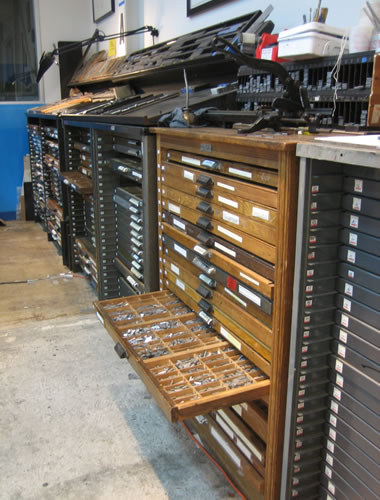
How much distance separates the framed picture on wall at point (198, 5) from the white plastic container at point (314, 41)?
1574 mm

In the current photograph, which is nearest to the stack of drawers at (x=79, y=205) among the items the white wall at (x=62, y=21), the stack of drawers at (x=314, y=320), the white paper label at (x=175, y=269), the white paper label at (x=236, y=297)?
the white paper label at (x=175, y=269)

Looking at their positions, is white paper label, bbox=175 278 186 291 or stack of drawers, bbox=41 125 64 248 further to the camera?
stack of drawers, bbox=41 125 64 248

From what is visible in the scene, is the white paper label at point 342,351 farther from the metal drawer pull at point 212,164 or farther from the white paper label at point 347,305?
the metal drawer pull at point 212,164

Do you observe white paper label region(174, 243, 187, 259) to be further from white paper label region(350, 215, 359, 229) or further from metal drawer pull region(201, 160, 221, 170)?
white paper label region(350, 215, 359, 229)

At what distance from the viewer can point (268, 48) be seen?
2.22 metres

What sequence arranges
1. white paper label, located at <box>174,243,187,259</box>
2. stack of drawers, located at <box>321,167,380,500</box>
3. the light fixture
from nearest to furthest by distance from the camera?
stack of drawers, located at <box>321,167,380,500</box>
white paper label, located at <box>174,243,187,259</box>
the light fixture

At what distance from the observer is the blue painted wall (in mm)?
6836

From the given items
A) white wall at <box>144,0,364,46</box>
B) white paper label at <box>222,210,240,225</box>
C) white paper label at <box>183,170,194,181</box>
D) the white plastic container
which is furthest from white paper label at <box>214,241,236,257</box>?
white wall at <box>144,0,364,46</box>

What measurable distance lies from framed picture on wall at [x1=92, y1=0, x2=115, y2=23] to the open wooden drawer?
4.46 metres

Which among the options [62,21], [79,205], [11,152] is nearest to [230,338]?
[79,205]

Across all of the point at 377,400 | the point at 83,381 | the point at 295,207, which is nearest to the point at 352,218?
the point at 295,207

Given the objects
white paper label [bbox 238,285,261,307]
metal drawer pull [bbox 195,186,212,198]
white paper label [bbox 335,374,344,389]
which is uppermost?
metal drawer pull [bbox 195,186,212,198]

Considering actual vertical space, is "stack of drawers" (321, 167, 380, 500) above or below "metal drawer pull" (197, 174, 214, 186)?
below

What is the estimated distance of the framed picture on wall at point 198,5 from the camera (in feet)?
11.0
